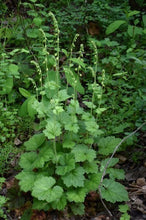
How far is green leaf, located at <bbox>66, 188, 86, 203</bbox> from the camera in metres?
2.06

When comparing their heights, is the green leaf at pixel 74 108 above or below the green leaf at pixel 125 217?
above

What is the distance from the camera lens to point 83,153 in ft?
7.22

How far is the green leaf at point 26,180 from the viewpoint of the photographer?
2.14m

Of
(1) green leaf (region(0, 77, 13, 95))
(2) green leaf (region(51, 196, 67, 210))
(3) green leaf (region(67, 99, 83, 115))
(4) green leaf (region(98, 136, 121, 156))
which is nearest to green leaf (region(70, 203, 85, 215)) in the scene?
(2) green leaf (region(51, 196, 67, 210))

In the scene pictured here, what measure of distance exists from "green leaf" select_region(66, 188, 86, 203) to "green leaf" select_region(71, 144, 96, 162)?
26 centimetres

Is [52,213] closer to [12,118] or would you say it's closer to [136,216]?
[136,216]

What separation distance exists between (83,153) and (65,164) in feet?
0.62

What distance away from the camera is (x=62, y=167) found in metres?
2.19

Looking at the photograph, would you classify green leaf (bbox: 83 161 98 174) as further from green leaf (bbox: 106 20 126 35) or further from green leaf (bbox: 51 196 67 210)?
green leaf (bbox: 106 20 126 35)

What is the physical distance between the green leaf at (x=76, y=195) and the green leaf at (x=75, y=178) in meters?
0.10

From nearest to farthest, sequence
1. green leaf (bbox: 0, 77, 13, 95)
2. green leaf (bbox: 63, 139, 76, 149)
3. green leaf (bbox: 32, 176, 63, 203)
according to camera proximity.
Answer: green leaf (bbox: 32, 176, 63, 203) < green leaf (bbox: 63, 139, 76, 149) < green leaf (bbox: 0, 77, 13, 95)

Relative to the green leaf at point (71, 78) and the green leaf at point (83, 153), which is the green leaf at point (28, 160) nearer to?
the green leaf at point (83, 153)

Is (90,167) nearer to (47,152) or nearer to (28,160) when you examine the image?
(47,152)

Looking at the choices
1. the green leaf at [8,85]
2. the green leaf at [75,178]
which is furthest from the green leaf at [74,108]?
the green leaf at [8,85]
